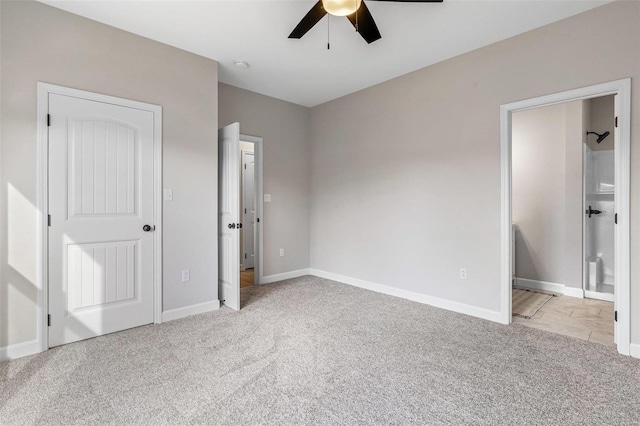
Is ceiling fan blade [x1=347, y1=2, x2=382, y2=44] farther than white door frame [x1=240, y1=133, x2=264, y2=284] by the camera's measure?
No

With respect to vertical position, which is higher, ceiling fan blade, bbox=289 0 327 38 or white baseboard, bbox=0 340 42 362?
ceiling fan blade, bbox=289 0 327 38

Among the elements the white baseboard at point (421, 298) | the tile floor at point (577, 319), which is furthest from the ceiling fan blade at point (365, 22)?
the tile floor at point (577, 319)

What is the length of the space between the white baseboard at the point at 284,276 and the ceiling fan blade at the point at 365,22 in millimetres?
3530

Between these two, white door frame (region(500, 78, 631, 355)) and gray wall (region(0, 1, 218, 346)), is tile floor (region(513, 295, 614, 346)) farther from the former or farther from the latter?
gray wall (region(0, 1, 218, 346))

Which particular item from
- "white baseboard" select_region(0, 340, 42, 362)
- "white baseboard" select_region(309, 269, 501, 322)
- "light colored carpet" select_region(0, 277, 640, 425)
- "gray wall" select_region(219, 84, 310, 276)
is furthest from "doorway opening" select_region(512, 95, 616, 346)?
"white baseboard" select_region(0, 340, 42, 362)

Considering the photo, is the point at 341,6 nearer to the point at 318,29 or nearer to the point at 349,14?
the point at 349,14

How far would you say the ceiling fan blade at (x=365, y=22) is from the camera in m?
2.13

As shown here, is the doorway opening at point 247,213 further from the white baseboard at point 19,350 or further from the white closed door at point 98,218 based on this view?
the white baseboard at point 19,350

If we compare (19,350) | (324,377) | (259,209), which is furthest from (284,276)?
(19,350)

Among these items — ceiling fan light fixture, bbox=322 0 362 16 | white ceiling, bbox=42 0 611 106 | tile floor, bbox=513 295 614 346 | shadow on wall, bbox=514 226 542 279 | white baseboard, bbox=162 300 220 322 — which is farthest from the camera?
shadow on wall, bbox=514 226 542 279

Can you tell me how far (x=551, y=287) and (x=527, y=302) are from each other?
2.63 ft

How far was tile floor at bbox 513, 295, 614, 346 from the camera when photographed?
2.89 meters

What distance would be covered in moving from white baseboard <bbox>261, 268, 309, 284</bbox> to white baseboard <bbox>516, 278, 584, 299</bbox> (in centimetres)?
326

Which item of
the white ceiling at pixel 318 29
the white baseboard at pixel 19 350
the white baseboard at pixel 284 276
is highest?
the white ceiling at pixel 318 29
